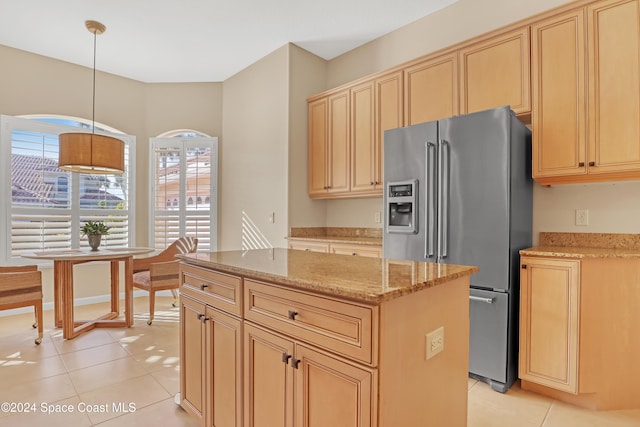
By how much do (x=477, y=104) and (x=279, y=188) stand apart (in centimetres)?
225

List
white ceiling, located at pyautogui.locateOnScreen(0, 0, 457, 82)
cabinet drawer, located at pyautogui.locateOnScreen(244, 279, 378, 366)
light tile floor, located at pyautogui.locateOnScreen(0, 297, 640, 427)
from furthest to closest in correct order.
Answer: white ceiling, located at pyautogui.locateOnScreen(0, 0, 457, 82)
light tile floor, located at pyautogui.locateOnScreen(0, 297, 640, 427)
cabinet drawer, located at pyautogui.locateOnScreen(244, 279, 378, 366)

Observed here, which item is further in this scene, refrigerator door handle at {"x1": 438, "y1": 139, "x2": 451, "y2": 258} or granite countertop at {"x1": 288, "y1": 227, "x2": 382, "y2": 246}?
granite countertop at {"x1": 288, "y1": 227, "x2": 382, "y2": 246}

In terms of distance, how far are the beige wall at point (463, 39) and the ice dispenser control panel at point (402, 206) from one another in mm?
918

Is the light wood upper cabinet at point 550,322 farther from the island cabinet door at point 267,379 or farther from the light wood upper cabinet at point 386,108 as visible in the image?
the island cabinet door at point 267,379

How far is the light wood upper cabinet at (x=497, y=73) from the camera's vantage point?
2463mm

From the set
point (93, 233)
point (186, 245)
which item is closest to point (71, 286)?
point (93, 233)

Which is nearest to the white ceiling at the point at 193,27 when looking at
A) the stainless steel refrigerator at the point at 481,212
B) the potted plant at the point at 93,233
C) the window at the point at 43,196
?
the window at the point at 43,196

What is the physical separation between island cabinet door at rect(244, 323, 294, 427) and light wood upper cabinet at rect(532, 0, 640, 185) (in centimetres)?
216

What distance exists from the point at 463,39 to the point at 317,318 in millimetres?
3074

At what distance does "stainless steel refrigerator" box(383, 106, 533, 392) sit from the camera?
7.27 ft

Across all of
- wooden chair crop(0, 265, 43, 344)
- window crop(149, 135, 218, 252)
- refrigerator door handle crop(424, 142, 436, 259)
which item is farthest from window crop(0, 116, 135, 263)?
refrigerator door handle crop(424, 142, 436, 259)

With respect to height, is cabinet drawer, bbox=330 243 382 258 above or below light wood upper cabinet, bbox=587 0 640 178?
below

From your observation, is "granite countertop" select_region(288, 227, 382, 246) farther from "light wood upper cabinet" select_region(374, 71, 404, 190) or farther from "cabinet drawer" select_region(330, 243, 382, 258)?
"light wood upper cabinet" select_region(374, 71, 404, 190)

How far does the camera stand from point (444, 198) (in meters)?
2.47
